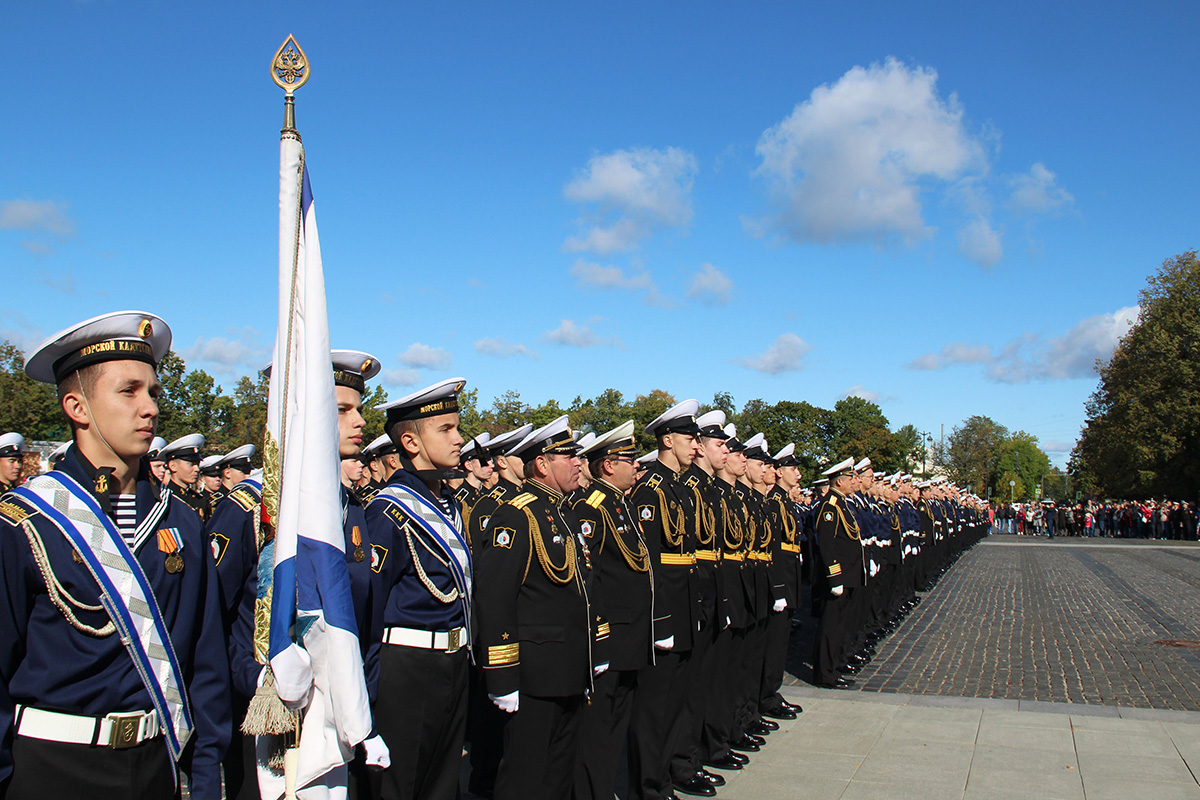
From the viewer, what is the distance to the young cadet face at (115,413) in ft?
8.67

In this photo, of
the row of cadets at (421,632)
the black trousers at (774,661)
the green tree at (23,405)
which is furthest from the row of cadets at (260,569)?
the green tree at (23,405)

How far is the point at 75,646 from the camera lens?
2443mm

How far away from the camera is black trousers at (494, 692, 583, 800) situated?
172 inches

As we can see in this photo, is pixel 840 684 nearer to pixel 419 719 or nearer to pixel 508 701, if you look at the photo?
pixel 508 701

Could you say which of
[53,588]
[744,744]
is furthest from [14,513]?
[744,744]

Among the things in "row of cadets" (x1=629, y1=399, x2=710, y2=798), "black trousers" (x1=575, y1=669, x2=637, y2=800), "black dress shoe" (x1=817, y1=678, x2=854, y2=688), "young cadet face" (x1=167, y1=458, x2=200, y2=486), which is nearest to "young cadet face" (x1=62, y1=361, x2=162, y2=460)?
"black trousers" (x1=575, y1=669, x2=637, y2=800)

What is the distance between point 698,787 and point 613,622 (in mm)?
1553

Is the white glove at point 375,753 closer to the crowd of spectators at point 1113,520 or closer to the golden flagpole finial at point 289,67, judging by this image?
the golden flagpole finial at point 289,67

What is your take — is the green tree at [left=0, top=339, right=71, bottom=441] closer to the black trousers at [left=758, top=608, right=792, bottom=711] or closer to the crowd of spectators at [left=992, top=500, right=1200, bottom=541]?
the black trousers at [left=758, top=608, right=792, bottom=711]

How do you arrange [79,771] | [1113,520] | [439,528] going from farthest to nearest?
[1113,520]
[439,528]
[79,771]

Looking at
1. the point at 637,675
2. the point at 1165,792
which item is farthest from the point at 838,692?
the point at 637,675

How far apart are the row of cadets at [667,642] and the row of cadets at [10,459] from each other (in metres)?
5.61

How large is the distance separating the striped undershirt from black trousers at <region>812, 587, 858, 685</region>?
7.66 m

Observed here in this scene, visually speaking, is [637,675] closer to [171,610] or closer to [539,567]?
[539,567]
